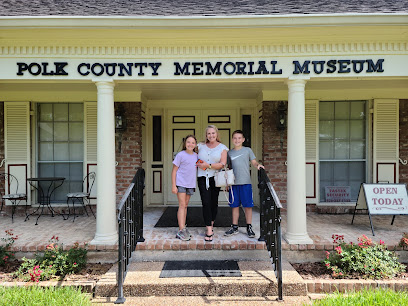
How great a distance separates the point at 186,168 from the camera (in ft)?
13.8

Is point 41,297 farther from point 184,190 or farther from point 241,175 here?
point 241,175

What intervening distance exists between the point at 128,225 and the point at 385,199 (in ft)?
13.7

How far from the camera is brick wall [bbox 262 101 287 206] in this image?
6.23 meters

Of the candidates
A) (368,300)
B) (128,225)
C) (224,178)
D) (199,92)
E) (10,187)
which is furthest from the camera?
(10,187)

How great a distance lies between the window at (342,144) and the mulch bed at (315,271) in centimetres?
254

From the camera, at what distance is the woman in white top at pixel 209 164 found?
4.15 meters

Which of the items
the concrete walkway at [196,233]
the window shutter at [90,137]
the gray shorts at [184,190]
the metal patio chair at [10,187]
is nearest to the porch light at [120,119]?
the window shutter at [90,137]

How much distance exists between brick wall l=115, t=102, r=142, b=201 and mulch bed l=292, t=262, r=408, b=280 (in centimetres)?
368

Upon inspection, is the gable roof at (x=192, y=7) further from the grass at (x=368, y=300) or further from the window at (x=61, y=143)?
the grass at (x=368, y=300)

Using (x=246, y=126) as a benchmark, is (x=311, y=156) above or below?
below

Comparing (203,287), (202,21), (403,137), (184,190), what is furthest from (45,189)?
(403,137)

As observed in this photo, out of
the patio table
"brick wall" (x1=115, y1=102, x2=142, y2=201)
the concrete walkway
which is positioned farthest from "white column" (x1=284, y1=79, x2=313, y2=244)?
the patio table

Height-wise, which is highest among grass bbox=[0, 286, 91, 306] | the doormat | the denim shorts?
the denim shorts

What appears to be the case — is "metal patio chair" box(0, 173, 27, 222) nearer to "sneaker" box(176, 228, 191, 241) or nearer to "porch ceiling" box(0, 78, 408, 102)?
"porch ceiling" box(0, 78, 408, 102)
